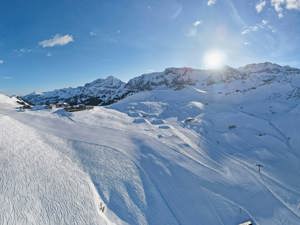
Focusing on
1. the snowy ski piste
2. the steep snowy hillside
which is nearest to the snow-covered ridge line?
the steep snowy hillside

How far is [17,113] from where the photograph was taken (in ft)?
55.1

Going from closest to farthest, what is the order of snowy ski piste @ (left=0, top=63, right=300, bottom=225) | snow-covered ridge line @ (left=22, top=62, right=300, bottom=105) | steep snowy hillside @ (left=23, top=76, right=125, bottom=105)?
snowy ski piste @ (left=0, top=63, right=300, bottom=225) < steep snowy hillside @ (left=23, top=76, right=125, bottom=105) < snow-covered ridge line @ (left=22, top=62, right=300, bottom=105)

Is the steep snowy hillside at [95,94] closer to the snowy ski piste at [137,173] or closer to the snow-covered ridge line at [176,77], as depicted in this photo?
the snow-covered ridge line at [176,77]

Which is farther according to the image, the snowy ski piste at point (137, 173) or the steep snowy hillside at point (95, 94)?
the steep snowy hillside at point (95, 94)

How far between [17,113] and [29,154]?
726 cm

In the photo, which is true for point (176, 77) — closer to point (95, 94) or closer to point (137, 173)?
point (95, 94)

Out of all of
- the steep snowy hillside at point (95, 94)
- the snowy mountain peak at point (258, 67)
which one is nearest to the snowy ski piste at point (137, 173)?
the steep snowy hillside at point (95, 94)

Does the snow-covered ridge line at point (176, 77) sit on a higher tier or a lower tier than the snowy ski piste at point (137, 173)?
higher

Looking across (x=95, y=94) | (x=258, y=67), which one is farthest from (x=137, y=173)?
(x=95, y=94)

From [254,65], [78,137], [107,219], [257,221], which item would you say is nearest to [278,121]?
[257,221]

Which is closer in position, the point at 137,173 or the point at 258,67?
the point at 137,173

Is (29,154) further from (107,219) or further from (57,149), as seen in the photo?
(107,219)

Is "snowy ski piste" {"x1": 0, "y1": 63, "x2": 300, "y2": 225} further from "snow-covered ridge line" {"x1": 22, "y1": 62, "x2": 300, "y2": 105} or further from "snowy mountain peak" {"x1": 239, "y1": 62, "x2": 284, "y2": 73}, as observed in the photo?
"snowy mountain peak" {"x1": 239, "y1": 62, "x2": 284, "y2": 73}

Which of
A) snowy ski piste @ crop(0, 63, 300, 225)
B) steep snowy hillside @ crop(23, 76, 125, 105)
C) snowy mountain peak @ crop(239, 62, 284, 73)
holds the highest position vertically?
snowy mountain peak @ crop(239, 62, 284, 73)
